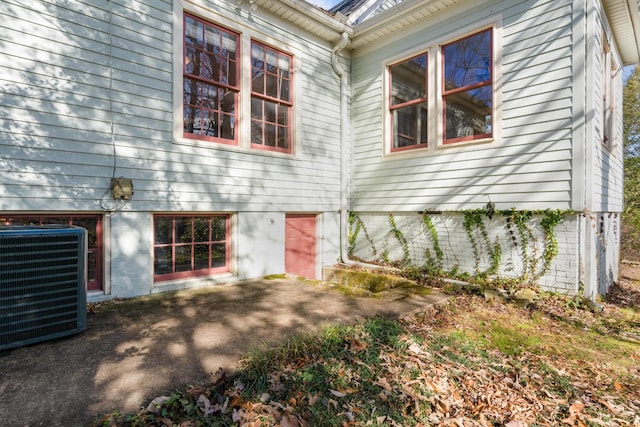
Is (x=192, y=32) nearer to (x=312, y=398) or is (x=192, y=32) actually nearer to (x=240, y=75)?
(x=240, y=75)

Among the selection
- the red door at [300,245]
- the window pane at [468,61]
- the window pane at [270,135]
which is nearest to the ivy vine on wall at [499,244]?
the red door at [300,245]

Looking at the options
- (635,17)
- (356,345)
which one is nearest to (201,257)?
(356,345)

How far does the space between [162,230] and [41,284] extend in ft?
7.10

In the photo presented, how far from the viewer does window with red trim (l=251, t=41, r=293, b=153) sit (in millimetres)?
6141

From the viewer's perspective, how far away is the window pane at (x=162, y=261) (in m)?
5.02

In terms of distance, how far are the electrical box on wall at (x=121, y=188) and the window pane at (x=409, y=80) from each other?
555cm

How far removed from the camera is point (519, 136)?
5.24 m

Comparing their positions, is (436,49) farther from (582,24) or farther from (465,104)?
(582,24)

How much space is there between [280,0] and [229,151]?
3.05 metres

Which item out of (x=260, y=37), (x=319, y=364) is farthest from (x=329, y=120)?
(x=319, y=364)

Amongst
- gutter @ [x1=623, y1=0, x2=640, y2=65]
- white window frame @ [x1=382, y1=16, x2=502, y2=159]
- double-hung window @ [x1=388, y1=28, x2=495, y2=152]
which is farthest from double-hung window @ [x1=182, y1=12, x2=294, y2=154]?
gutter @ [x1=623, y1=0, x2=640, y2=65]

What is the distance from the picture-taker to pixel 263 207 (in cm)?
615

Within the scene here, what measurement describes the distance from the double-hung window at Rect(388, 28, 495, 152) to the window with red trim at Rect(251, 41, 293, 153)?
91.5 inches

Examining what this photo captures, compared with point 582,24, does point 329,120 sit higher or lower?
lower
